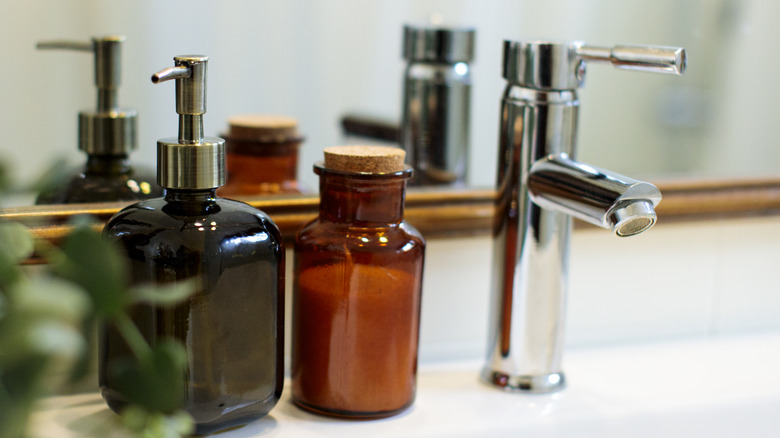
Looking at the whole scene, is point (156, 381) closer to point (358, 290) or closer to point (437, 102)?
point (358, 290)

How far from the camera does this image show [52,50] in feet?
1.72

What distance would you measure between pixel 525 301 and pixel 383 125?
0.17 m

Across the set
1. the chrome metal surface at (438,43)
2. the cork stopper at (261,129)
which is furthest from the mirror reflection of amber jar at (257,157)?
the chrome metal surface at (438,43)

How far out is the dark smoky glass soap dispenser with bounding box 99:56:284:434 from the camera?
41 cm

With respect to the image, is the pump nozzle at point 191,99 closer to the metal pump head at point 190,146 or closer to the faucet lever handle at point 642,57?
the metal pump head at point 190,146

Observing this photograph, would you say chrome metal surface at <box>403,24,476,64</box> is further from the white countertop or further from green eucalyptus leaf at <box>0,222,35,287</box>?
green eucalyptus leaf at <box>0,222,35,287</box>

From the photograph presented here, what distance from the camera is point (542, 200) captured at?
19.6 inches

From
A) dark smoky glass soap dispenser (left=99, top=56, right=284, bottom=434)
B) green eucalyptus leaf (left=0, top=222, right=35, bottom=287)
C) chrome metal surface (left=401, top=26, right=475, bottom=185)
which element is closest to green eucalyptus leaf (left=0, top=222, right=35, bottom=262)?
green eucalyptus leaf (left=0, top=222, right=35, bottom=287)

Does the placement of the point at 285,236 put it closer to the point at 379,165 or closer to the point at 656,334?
the point at 379,165

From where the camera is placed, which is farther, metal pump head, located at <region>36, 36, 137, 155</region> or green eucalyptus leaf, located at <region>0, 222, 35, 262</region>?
metal pump head, located at <region>36, 36, 137, 155</region>

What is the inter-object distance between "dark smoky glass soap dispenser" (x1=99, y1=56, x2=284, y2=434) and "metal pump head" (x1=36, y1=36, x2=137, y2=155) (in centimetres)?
9

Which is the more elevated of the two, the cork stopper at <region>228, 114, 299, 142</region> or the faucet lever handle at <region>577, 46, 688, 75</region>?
the faucet lever handle at <region>577, 46, 688, 75</region>

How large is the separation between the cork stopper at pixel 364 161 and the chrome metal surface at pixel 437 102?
121 mm

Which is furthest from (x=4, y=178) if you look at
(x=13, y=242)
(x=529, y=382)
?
(x=529, y=382)
